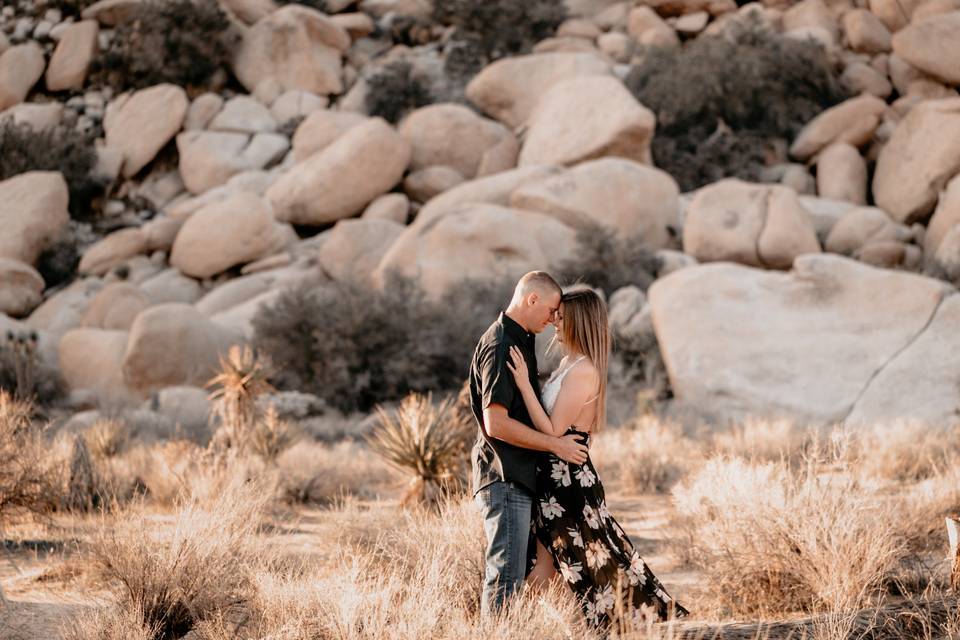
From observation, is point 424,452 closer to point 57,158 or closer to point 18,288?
point 18,288

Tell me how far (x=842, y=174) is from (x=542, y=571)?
2276 centimetres

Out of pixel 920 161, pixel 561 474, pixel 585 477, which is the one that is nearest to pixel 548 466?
pixel 561 474

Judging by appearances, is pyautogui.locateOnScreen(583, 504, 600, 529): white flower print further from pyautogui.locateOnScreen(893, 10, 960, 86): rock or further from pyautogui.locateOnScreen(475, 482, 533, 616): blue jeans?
pyautogui.locateOnScreen(893, 10, 960, 86): rock

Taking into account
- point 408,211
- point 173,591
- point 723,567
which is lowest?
point 408,211

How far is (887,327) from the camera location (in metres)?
13.8

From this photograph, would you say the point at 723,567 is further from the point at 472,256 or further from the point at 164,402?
the point at 472,256

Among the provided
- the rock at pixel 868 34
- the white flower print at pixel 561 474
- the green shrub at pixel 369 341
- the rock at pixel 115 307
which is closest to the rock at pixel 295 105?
the rock at pixel 115 307

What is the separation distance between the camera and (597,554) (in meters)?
4.45

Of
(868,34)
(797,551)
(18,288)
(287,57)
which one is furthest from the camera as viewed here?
(287,57)

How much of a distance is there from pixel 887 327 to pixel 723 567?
9692 mm

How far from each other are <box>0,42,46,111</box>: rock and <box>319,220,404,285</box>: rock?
15325 millimetres

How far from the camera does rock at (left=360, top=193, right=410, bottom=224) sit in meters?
24.4

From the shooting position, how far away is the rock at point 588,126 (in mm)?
23812

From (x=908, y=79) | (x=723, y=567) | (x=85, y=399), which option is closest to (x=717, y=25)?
(x=908, y=79)
